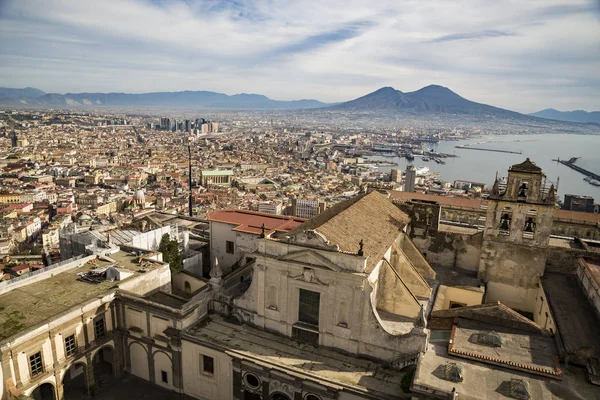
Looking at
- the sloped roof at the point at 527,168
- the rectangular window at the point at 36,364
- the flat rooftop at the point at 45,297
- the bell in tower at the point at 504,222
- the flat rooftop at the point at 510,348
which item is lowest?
the rectangular window at the point at 36,364

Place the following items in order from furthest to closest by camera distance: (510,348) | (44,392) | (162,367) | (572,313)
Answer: (162,367)
(44,392)
(572,313)
(510,348)

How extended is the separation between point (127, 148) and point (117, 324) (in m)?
192

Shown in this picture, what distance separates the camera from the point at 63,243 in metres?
26.6

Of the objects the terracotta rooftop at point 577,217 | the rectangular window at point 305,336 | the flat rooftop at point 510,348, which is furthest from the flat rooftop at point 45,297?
the terracotta rooftop at point 577,217

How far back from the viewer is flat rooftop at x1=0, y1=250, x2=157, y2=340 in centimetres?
1655

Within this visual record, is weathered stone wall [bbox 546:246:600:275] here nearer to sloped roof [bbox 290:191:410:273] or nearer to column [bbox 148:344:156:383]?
sloped roof [bbox 290:191:410:273]

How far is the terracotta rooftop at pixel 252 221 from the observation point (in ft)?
90.6

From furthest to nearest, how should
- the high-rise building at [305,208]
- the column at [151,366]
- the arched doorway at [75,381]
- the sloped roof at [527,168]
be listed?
the high-rise building at [305,208]
the sloped roof at [527,168]
the column at [151,366]
the arched doorway at [75,381]

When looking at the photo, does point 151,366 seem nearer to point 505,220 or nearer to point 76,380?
point 76,380

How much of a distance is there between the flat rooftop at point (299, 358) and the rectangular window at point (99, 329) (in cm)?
410

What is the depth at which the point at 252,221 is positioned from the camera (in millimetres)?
29234

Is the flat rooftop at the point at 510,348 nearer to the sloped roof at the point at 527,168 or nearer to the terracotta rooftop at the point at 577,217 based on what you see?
the sloped roof at the point at 527,168

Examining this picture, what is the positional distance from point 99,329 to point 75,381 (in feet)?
8.43

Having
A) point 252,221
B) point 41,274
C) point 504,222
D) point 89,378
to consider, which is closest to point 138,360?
point 89,378
